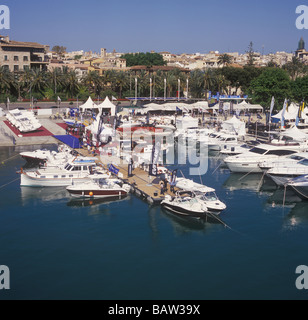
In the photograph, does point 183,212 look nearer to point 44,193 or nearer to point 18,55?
point 44,193

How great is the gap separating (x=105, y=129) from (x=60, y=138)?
939 centimetres

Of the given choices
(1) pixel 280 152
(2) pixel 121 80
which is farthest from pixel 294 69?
(1) pixel 280 152

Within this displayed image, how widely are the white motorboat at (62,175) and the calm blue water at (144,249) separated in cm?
169

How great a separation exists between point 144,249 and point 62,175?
653 inches

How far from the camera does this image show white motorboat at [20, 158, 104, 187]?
4188cm

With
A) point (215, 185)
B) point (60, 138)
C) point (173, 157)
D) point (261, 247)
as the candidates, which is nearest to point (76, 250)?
point (261, 247)

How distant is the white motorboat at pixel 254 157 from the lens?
1882 inches

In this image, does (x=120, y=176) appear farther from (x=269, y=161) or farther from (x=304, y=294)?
(x=304, y=294)

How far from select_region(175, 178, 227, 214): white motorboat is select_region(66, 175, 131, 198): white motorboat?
17.1ft

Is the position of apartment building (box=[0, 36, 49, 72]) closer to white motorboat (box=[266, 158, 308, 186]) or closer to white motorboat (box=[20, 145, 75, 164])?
white motorboat (box=[20, 145, 75, 164])

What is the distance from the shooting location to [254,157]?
48.2 m

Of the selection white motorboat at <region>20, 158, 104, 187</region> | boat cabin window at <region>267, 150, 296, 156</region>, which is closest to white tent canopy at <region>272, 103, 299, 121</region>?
boat cabin window at <region>267, 150, 296, 156</region>

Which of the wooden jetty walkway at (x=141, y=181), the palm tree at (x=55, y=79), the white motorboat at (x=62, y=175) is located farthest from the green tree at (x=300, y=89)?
the white motorboat at (x=62, y=175)

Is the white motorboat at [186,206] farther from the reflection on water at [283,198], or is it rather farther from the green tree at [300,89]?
the green tree at [300,89]
